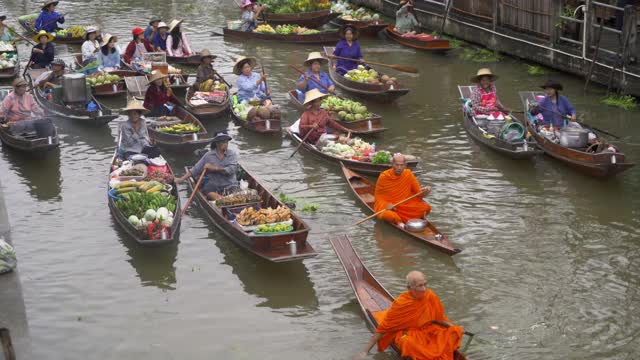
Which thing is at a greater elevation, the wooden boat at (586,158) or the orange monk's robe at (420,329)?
the orange monk's robe at (420,329)

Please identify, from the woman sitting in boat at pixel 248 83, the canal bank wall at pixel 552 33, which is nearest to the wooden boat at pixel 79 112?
the woman sitting in boat at pixel 248 83

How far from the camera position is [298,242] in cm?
1134

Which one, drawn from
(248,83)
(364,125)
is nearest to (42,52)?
(248,83)

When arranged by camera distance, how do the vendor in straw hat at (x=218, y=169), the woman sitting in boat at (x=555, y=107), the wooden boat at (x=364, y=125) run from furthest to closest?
1. the wooden boat at (x=364, y=125)
2. the woman sitting in boat at (x=555, y=107)
3. the vendor in straw hat at (x=218, y=169)

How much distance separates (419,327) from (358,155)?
664cm

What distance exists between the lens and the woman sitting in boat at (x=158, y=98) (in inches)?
680

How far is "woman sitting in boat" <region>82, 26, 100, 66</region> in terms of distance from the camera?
2078 centimetres

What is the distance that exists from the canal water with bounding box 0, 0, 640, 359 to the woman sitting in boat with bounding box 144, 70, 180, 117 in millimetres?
996

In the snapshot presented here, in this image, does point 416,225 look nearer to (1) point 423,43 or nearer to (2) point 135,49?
(2) point 135,49

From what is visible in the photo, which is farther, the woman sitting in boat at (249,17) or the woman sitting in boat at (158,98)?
the woman sitting in boat at (249,17)

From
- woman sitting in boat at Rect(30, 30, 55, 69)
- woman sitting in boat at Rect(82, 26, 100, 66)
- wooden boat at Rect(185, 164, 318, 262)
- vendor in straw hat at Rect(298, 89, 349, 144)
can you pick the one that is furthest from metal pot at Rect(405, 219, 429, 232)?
woman sitting in boat at Rect(30, 30, 55, 69)

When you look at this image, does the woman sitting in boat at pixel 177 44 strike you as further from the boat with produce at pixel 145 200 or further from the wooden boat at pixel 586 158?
the wooden boat at pixel 586 158

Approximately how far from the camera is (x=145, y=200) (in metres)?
12.6

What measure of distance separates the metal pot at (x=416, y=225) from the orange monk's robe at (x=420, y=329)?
3.63 meters
